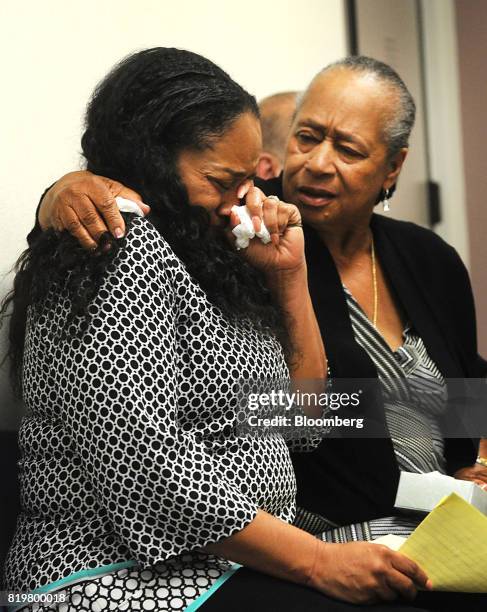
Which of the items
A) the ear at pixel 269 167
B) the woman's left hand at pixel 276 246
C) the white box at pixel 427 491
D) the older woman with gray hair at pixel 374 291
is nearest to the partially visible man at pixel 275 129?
the ear at pixel 269 167

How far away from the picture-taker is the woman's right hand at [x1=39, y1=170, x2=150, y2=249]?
53.5 inches

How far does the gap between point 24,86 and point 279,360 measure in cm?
87

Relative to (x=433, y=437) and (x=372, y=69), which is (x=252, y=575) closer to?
(x=433, y=437)

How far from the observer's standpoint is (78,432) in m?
1.33

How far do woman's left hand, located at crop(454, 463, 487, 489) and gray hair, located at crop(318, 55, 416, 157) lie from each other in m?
0.80

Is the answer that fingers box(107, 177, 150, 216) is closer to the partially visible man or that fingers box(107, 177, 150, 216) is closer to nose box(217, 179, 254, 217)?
nose box(217, 179, 254, 217)

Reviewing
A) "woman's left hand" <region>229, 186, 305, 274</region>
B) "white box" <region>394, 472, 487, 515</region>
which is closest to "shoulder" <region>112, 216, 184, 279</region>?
"woman's left hand" <region>229, 186, 305, 274</region>

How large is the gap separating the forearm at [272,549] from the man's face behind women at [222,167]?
55cm

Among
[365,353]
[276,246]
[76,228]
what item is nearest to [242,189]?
[276,246]

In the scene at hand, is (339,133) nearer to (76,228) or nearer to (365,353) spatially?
(365,353)

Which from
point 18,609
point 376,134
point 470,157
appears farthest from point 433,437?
point 470,157

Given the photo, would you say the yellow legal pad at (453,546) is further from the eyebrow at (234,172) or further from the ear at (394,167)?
the ear at (394,167)

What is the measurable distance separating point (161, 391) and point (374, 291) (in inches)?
38.3

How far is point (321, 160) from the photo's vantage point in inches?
83.4
